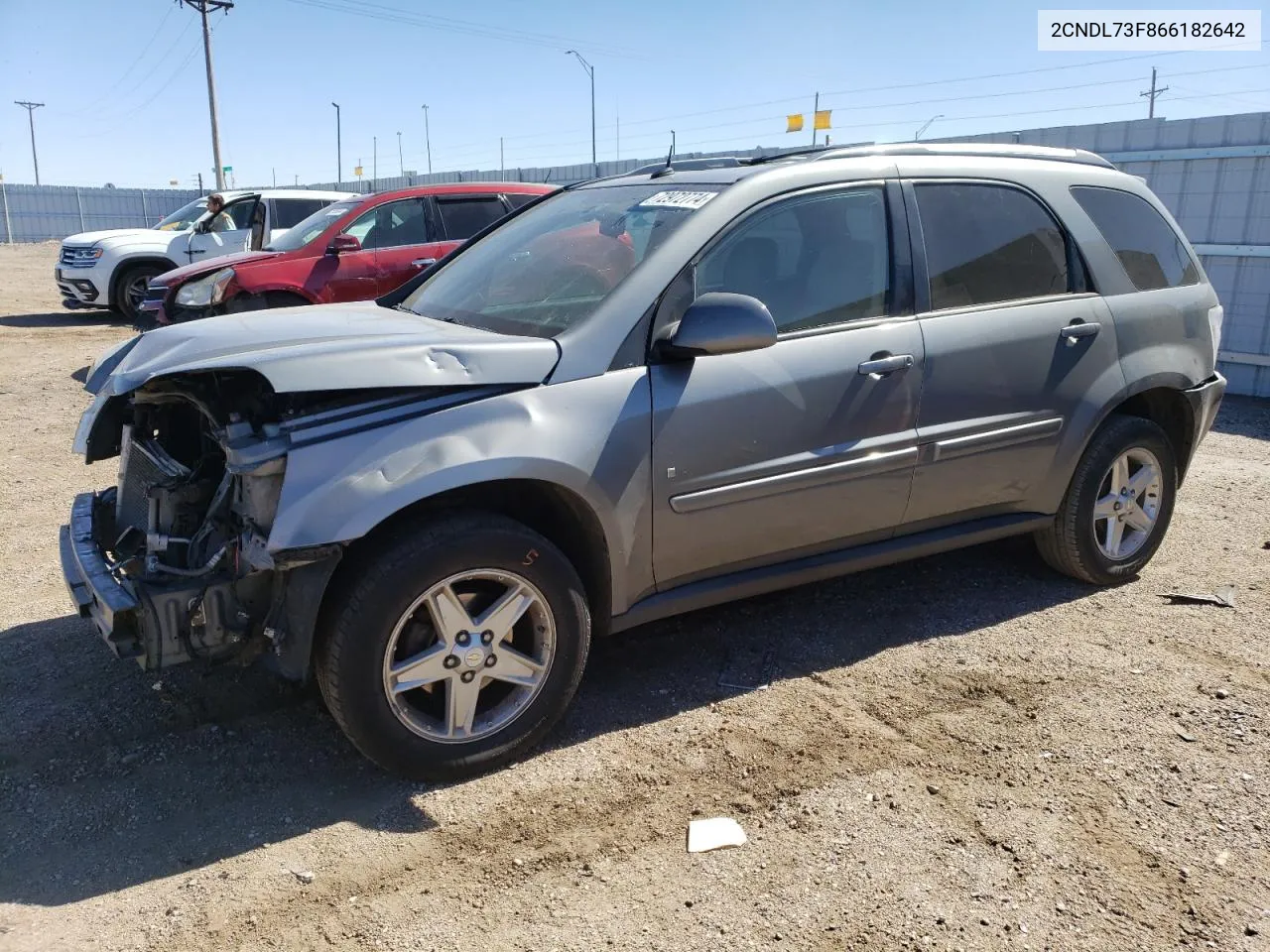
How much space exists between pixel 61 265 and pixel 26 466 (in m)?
9.04

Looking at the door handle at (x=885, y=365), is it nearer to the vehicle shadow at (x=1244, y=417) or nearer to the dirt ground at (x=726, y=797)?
the dirt ground at (x=726, y=797)

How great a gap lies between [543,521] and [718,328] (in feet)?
2.84

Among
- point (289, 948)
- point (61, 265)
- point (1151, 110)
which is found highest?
point (1151, 110)

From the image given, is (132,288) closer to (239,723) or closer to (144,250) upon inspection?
(144,250)

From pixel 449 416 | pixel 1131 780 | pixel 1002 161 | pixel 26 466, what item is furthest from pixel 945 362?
pixel 26 466

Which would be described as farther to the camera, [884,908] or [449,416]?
[449,416]

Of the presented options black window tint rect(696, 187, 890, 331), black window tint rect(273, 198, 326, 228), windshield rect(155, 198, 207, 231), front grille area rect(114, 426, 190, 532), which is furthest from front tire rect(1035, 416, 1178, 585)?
windshield rect(155, 198, 207, 231)

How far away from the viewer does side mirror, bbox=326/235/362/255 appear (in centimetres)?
939

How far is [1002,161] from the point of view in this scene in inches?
172

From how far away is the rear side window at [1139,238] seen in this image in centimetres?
455

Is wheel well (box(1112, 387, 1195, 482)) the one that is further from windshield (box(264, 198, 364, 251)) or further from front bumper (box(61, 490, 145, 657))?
windshield (box(264, 198, 364, 251))

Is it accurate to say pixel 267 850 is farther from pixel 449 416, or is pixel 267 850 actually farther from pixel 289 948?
pixel 449 416

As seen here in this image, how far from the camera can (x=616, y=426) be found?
3211 millimetres

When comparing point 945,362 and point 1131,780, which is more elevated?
point 945,362
